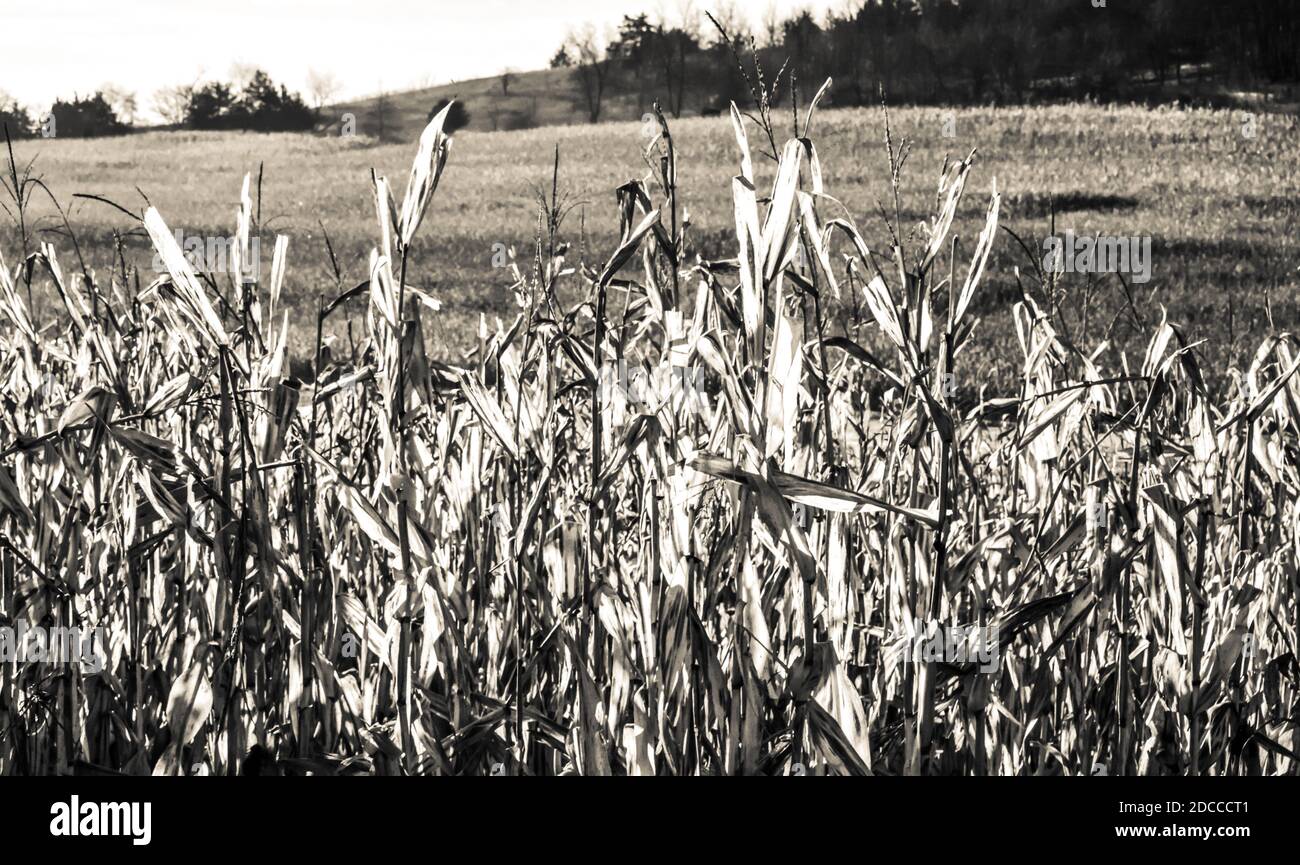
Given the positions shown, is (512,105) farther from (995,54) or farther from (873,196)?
(873,196)

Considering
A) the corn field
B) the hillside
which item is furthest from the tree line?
the corn field

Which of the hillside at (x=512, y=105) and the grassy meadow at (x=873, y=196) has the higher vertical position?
the hillside at (x=512, y=105)

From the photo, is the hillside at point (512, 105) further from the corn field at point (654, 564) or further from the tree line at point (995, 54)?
the corn field at point (654, 564)

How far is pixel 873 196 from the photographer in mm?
17297

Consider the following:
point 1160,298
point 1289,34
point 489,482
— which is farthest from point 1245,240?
point 1289,34

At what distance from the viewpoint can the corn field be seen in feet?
4.49

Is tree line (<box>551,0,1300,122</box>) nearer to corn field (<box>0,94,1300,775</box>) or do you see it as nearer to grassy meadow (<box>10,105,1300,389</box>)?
grassy meadow (<box>10,105,1300,389</box>)

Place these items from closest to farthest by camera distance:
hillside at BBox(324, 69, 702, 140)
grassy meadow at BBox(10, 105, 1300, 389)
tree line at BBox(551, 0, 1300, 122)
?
1. grassy meadow at BBox(10, 105, 1300, 389)
2. tree line at BBox(551, 0, 1300, 122)
3. hillside at BBox(324, 69, 702, 140)

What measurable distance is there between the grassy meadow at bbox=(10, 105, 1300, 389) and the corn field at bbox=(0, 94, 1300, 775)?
5.20 metres

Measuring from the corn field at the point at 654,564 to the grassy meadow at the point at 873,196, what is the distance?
17.1 feet

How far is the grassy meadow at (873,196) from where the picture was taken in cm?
1034

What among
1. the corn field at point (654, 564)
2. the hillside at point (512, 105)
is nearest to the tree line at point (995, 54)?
the hillside at point (512, 105)

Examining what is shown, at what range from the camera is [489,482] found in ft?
7.64
